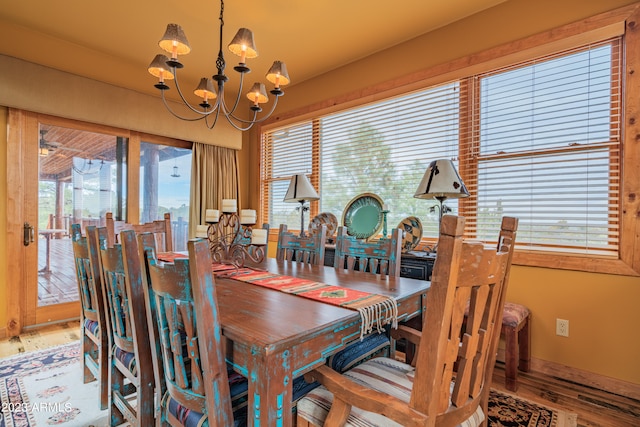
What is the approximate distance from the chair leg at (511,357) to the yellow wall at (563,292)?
1.46ft

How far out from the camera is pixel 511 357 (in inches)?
80.7

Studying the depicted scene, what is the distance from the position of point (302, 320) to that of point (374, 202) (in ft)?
6.86

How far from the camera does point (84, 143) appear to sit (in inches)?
135

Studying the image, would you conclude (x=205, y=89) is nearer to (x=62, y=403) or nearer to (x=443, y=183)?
(x=443, y=183)

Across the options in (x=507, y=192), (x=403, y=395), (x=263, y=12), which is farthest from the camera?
(x=263, y=12)

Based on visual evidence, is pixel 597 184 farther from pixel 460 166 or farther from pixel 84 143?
pixel 84 143

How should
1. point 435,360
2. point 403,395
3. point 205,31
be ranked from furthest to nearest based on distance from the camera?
1. point 205,31
2. point 403,395
3. point 435,360

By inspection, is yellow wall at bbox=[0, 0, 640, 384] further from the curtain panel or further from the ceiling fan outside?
the curtain panel

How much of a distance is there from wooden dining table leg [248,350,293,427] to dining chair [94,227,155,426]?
67 centimetres

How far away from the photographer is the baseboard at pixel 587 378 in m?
2.02

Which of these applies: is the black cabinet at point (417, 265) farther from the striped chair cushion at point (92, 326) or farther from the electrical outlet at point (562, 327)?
the striped chair cushion at point (92, 326)

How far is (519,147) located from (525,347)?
1502 mm

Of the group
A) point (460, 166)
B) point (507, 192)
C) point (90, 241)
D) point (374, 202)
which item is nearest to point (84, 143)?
point (90, 241)

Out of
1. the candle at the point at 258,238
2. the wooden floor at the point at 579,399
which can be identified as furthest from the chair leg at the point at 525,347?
the candle at the point at 258,238
